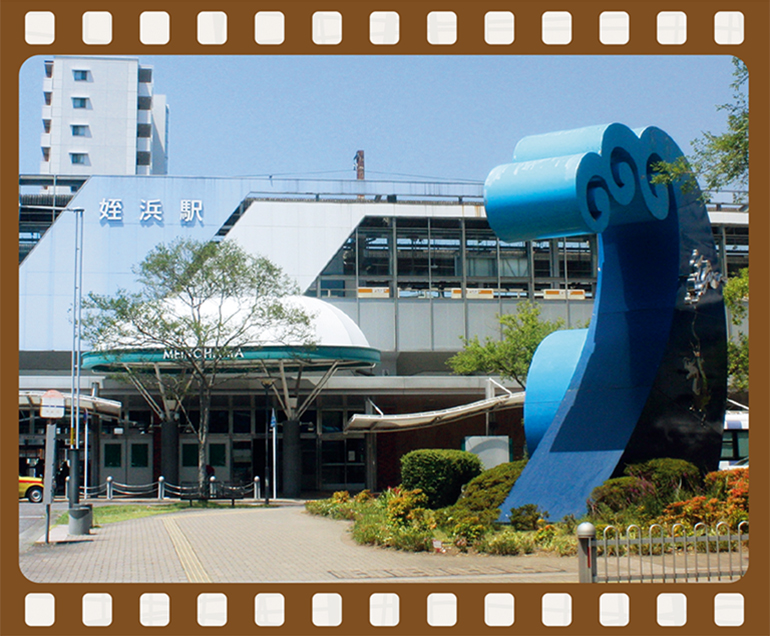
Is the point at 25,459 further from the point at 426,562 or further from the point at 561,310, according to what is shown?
the point at 426,562

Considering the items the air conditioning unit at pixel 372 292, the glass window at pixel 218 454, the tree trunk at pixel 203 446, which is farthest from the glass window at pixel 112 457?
the air conditioning unit at pixel 372 292

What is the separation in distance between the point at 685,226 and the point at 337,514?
1037cm

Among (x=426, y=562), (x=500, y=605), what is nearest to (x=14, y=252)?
(x=500, y=605)

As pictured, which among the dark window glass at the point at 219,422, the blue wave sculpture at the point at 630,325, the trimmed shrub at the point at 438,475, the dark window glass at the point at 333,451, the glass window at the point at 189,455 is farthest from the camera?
the dark window glass at the point at 219,422

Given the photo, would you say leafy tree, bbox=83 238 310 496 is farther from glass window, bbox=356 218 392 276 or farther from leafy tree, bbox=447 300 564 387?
glass window, bbox=356 218 392 276

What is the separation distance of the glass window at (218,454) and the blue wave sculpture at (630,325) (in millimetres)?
23199

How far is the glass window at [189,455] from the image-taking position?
125ft

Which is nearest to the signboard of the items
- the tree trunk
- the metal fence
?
the metal fence

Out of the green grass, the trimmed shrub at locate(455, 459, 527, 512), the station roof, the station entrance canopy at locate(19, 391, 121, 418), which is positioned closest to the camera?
the trimmed shrub at locate(455, 459, 527, 512)

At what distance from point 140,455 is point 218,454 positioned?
3.21 m

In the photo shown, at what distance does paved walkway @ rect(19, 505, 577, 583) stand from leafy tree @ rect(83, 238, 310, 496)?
10.7 metres

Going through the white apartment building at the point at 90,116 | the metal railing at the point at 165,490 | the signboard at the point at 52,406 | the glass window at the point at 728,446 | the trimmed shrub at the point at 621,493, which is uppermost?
the white apartment building at the point at 90,116

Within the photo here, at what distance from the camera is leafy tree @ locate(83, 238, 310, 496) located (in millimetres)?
29344

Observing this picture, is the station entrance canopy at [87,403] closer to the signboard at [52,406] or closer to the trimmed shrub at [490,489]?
the signboard at [52,406]
